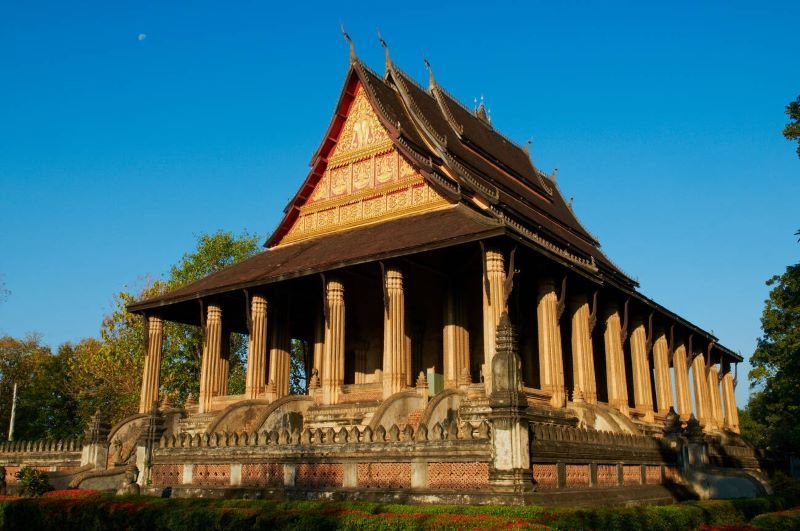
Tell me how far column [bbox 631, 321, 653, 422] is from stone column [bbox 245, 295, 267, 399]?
1371 centimetres

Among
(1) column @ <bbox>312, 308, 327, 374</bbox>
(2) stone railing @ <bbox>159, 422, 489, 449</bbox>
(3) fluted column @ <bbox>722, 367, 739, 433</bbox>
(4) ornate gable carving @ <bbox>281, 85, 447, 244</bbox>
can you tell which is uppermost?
(4) ornate gable carving @ <bbox>281, 85, 447, 244</bbox>

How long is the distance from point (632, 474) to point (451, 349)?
8.75m

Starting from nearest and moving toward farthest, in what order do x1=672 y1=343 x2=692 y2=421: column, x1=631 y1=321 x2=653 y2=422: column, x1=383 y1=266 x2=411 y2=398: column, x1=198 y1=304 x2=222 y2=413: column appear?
x1=383 y1=266 x2=411 y2=398: column
x1=198 y1=304 x2=222 y2=413: column
x1=631 y1=321 x2=653 y2=422: column
x1=672 y1=343 x2=692 y2=421: column

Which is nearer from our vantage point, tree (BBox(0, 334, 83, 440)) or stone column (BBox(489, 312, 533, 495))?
stone column (BBox(489, 312, 533, 495))

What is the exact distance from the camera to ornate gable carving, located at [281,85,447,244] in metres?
26.8

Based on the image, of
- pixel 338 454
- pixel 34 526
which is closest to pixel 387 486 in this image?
pixel 338 454

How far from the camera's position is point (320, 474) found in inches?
568

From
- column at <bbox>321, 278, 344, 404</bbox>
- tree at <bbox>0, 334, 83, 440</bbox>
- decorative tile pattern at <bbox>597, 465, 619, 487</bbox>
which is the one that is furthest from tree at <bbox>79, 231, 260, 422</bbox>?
decorative tile pattern at <bbox>597, 465, 619, 487</bbox>

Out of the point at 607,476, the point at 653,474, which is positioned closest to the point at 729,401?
the point at 653,474

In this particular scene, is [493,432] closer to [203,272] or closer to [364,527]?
[364,527]

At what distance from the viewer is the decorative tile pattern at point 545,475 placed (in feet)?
39.7

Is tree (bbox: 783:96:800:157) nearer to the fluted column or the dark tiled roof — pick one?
the dark tiled roof

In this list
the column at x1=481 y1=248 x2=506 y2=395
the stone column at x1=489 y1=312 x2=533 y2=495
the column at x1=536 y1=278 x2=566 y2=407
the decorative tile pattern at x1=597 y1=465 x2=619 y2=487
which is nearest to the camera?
the stone column at x1=489 y1=312 x2=533 y2=495

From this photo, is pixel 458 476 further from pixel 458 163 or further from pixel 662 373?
pixel 662 373
